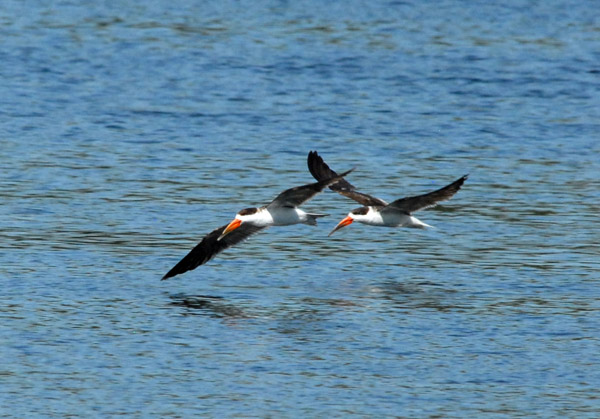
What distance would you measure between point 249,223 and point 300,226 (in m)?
2.90

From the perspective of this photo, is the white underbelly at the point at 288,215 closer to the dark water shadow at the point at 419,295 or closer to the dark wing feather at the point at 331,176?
the dark water shadow at the point at 419,295

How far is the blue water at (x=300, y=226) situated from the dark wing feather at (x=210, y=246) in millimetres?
209

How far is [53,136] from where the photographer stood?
25.4 metres

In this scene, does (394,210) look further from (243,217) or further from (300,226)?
(300,226)

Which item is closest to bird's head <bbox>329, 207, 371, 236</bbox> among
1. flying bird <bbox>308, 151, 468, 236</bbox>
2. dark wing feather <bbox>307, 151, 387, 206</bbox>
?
flying bird <bbox>308, 151, 468, 236</bbox>

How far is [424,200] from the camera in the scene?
16484 mm

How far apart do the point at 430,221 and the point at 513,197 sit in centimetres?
208

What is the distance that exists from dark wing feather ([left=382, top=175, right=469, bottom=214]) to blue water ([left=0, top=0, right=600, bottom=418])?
0.72 m

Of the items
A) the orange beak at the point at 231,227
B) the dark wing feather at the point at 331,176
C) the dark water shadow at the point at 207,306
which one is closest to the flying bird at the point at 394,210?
the dark wing feather at the point at 331,176

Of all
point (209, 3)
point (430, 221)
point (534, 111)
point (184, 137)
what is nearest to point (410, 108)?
point (534, 111)

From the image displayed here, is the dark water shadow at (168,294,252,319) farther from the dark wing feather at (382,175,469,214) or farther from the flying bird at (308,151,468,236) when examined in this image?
the dark wing feather at (382,175,469,214)

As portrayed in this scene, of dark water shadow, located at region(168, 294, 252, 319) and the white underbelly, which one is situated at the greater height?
the white underbelly

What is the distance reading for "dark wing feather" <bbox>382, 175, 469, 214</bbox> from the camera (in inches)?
629

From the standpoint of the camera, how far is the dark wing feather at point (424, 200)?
1598cm
